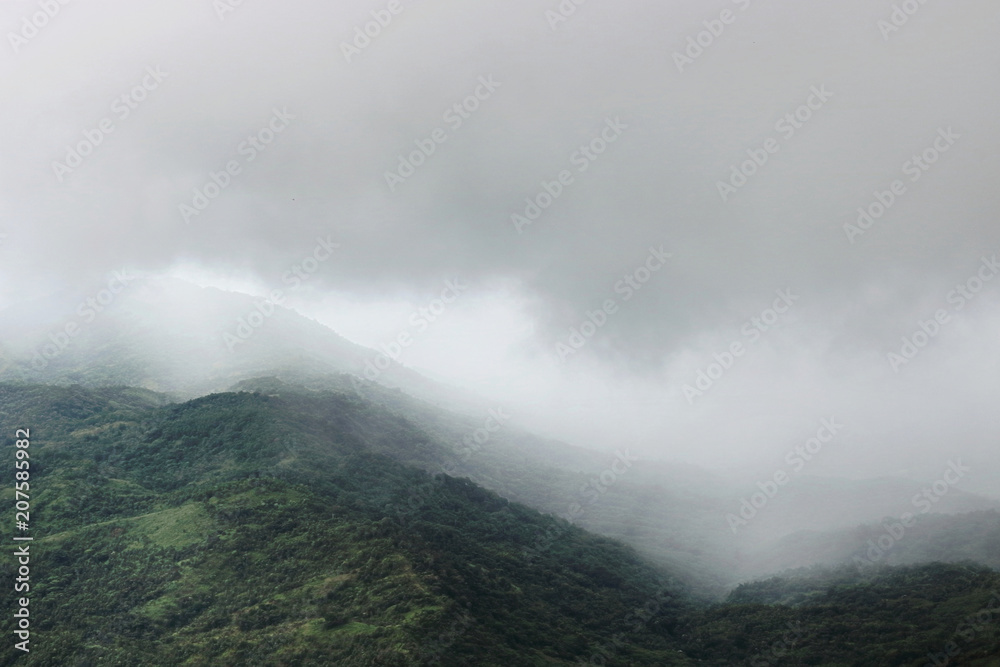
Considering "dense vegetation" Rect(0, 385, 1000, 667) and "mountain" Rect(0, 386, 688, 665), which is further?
"dense vegetation" Rect(0, 385, 1000, 667)

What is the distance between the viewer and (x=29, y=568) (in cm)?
10125

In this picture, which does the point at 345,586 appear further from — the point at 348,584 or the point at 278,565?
the point at 278,565

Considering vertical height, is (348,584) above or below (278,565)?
above

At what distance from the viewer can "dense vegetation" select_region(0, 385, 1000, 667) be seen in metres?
85.6

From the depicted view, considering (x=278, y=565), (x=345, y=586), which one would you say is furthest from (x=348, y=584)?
(x=278, y=565)

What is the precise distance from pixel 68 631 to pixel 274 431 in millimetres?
88459

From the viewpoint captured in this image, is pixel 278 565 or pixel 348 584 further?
pixel 278 565

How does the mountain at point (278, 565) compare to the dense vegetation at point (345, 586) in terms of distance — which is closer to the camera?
the mountain at point (278, 565)

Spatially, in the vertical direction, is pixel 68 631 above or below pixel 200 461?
below

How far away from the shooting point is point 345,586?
9569 cm

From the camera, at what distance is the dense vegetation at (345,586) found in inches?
3369

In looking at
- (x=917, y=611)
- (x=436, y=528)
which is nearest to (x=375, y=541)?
(x=436, y=528)

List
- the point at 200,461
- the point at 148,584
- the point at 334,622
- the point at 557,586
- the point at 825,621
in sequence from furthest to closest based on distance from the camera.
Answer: the point at 200,461 < the point at 557,586 < the point at 825,621 < the point at 148,584 < the point at 334,622

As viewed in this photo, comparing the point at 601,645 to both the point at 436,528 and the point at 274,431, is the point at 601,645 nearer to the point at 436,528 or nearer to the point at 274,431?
the point at 436,528
